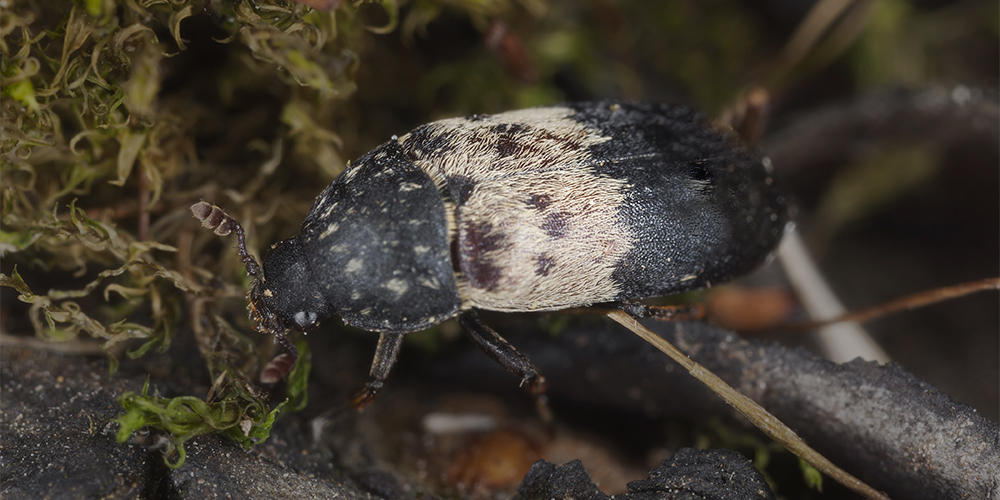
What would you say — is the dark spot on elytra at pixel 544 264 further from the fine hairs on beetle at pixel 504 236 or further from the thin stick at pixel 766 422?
the thin stick at pixel 766 422

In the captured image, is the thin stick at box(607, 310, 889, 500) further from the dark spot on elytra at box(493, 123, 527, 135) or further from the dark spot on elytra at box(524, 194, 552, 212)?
the dark spot on elytra at box(493, 123, 527, 135)

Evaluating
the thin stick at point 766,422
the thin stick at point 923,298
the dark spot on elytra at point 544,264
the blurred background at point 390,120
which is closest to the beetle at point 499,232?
the dark spot on elytra at point 544,264

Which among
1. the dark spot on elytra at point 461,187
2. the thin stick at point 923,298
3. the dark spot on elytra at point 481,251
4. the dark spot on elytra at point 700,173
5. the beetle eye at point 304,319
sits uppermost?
the thin stick at point 923,298

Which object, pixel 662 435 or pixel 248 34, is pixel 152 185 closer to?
pixel 248 34

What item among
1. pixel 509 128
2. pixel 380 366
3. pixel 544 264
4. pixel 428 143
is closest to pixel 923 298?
pixel 544 264

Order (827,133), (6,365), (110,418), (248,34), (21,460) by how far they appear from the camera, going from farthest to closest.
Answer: (827,133), (248,34), (6,365), (110,418), (21,460)

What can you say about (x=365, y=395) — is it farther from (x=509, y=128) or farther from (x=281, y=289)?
(x=509, y=128)

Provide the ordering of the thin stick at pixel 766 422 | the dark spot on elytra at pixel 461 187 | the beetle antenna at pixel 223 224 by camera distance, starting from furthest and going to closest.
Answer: the dark spot on elytra at pixel 461 187 → the beetle antenna at pixel 223 224 → the thin stick at pixel 766 422

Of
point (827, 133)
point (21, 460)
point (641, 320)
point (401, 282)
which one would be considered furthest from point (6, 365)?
point (827, 133)
